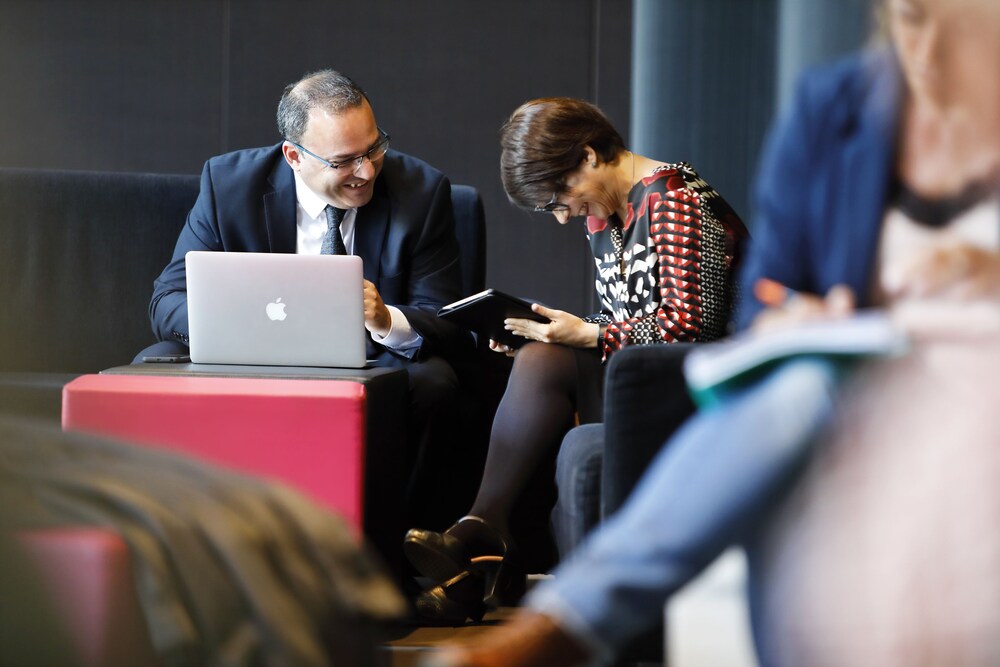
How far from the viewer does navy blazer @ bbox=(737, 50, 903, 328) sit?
1.27 meters

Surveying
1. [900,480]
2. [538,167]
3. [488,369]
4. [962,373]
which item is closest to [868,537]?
[900,480]

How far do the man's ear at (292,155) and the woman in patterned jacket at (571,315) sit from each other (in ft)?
1.85

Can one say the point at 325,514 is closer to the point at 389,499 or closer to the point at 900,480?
the point at 900,480

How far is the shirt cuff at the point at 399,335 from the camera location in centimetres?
258

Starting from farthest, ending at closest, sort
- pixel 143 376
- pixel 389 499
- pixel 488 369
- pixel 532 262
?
pixel 532 262
pixel 488 369
pixel 389 499
pixel 143 376

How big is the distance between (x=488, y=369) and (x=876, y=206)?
1.49 meters

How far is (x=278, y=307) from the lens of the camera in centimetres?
219

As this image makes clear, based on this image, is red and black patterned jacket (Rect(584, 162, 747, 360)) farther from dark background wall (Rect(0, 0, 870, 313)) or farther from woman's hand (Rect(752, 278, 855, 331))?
dark background wall (Rect(0, 0, 870, 313))

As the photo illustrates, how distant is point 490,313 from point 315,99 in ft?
2.46

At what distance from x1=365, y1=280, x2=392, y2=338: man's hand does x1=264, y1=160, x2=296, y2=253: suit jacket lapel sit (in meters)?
0.31

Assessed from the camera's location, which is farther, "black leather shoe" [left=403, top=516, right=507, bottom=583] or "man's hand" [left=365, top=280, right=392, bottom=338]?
"man's hand" [left=365, top=280, right=392, bottom=338]

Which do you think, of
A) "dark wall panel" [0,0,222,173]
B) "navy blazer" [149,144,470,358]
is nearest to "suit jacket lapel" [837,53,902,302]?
"navy blazer" [149,144,470,358]

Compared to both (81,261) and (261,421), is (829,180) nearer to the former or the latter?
(261,421)

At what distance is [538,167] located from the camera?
243 cm
